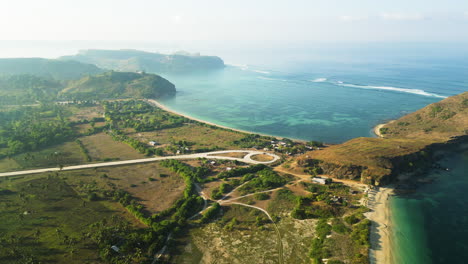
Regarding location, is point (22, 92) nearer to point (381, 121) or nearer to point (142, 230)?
point (142, 230)

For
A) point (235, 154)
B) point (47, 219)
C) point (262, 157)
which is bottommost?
point (47, 219)

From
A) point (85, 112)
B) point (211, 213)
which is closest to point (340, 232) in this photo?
point (211, 213)

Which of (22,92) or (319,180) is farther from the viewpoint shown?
(22,92)

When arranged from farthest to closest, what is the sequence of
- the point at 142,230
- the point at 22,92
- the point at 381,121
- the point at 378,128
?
the point at 22,92 < the point at 381,121 < the point at 378,128 < the point at 142,230

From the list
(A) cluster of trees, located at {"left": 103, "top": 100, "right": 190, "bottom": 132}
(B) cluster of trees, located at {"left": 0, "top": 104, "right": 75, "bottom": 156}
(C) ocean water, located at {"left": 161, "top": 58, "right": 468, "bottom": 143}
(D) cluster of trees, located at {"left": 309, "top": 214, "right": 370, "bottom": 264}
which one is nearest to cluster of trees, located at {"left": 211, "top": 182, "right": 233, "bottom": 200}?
(D) cluster of trees, located at {"left": 309, "top": 214, "right": 370, "bottom": 264}

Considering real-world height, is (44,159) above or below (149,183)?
below

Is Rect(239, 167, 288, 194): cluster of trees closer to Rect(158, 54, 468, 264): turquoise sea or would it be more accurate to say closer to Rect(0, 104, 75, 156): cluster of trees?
Rect(158, 54, 468, 264): turquoise sea
